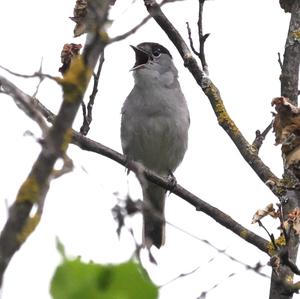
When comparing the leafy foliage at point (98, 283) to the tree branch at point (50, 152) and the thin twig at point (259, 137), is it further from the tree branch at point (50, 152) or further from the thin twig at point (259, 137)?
the thin twig at point (259, 137)

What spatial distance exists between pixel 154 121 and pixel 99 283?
6.78 m

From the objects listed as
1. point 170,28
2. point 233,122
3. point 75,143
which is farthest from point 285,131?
point 170,28

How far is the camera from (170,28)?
19.7 ft

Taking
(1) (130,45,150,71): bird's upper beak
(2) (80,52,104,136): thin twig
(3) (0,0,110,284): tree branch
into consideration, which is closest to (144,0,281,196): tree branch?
(2) (80,52,104,136): thin twig

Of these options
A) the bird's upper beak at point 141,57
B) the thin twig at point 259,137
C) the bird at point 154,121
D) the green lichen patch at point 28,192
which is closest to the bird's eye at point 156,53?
the bird at point 154,121

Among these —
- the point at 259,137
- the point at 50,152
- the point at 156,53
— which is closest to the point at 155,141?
the point at 156,53

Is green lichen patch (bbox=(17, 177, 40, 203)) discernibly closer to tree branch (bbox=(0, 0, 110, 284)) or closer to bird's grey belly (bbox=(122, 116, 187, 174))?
tree branch (bbox=(0, 0, 110, 284))

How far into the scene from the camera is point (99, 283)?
1269mm

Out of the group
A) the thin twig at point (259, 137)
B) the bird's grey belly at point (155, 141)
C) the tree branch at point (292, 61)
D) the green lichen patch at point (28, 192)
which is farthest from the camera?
the bird's grey belly at point (155, 141)

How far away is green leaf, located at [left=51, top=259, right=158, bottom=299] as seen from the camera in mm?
1243

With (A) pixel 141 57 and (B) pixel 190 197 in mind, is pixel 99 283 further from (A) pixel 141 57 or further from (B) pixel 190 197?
(A) pixel 141 57

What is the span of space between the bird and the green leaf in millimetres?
6582

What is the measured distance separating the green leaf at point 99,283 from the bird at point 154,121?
6582mm

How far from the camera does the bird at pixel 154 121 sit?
8.02m
